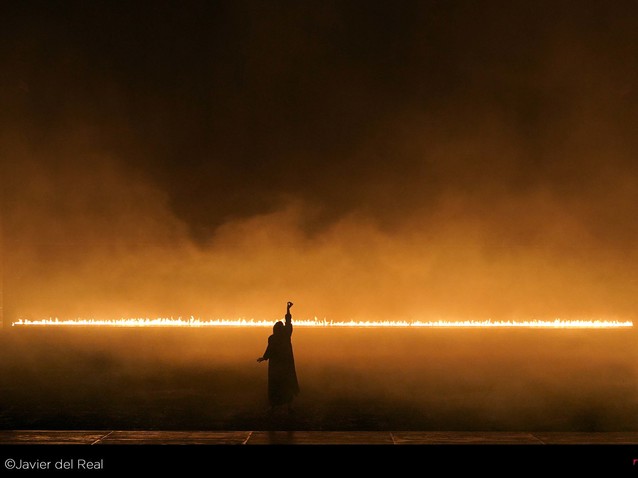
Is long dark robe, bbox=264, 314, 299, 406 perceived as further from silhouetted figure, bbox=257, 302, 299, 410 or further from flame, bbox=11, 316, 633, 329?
flame, bbox=11, 316, 633, 329

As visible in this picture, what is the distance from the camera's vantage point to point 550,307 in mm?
25469

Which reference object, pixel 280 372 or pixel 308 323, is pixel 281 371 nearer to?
pixel 280 372

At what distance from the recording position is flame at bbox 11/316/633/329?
24828 millimetres

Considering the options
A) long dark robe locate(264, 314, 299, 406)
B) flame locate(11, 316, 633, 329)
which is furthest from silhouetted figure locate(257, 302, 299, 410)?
flame locate(11, 316, 633, 329)

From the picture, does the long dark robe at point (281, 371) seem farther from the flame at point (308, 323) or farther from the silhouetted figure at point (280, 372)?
the flame at point (308, 323)

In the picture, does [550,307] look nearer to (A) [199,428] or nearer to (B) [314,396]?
(B) [314,396]

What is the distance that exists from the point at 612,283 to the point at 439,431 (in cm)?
1874

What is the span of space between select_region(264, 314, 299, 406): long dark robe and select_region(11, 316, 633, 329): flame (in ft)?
52.0

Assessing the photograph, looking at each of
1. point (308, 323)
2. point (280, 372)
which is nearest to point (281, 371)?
point (280, 372)

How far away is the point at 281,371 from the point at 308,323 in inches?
659

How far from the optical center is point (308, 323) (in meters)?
26.3
